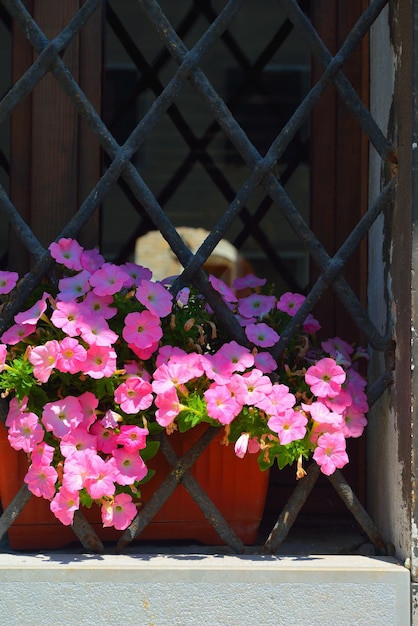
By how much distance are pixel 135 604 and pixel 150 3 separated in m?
1.23

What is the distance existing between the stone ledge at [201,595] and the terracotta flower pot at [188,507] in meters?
0.14

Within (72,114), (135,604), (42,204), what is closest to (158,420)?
(135,604)

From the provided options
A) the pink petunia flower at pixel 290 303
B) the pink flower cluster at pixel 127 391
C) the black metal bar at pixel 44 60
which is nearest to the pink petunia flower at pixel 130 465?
the pink flower cluster at pixel 127 391

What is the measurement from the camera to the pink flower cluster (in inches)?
70.1

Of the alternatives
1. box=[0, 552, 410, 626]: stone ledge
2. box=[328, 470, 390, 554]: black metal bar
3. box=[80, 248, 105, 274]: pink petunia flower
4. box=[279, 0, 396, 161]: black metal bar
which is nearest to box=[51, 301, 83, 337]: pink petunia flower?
box=[80, 248, 105, 274]: pink petunia flower

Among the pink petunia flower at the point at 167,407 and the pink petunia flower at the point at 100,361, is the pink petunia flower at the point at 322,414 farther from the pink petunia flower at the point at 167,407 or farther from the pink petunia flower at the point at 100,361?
the pink petunia flower at the point at 100,361

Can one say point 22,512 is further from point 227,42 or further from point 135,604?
point 227,42

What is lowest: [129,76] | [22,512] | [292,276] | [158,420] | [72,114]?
[22,512]

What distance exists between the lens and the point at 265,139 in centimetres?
237

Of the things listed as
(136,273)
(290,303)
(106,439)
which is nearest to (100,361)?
(106,439)

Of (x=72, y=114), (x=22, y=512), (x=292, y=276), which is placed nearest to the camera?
(x=22, y=512)

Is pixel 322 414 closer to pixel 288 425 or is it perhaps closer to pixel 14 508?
pixel 288 425

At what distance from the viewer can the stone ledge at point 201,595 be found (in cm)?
178

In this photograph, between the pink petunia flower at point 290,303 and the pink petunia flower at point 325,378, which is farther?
the pink petunia flower at point 290,303
